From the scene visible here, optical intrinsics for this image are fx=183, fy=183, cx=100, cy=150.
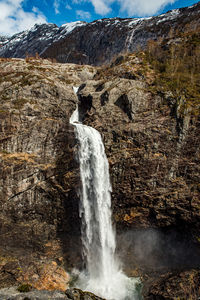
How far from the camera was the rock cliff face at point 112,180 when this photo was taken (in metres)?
21.2

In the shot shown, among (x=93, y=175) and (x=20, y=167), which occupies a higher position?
(x=20, y=167)

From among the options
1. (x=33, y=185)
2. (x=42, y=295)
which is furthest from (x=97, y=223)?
(x=33, y=185)

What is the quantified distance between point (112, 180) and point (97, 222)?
5.46 meters

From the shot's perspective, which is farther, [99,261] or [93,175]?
[93,175]

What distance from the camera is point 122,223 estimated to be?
2345 centimetres

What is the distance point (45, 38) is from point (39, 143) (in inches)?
5908

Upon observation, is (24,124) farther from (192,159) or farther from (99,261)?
(192,159)

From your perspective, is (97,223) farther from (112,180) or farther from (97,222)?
(112,180)

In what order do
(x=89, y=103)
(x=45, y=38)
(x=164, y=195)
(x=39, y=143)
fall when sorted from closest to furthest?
(x=164, y=195) < (x=39, y=143) < (x=89, y=103) < (x=45, y=38)

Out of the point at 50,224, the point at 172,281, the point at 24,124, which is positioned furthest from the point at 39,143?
the point at 172,281

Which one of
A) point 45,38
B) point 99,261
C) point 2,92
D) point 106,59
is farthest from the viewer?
point 45,38

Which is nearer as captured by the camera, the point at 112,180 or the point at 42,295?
the point at 42,295

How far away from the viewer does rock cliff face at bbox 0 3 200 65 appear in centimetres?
8975

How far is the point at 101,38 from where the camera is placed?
11169cm
